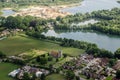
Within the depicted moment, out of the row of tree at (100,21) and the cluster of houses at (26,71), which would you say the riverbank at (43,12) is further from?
the cluster of houses at (26,71)

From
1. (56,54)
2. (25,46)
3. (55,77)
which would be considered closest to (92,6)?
(25,46)

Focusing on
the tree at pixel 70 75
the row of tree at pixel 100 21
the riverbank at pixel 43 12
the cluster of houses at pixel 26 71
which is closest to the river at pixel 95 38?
the row of tree at pixel 100 21

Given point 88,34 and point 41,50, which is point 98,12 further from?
point 41,50

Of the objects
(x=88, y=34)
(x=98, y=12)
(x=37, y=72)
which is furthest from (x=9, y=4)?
(x=37, y=72)

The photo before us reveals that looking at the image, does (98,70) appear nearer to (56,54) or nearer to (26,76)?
(56,54)

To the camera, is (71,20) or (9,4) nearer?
(71,20)

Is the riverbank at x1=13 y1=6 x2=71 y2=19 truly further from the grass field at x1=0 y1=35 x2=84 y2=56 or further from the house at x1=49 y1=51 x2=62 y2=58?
the house at x1=49 y1=51 x2=62 y2=58

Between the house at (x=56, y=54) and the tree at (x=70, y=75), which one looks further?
the house at (x=56, y=54)
